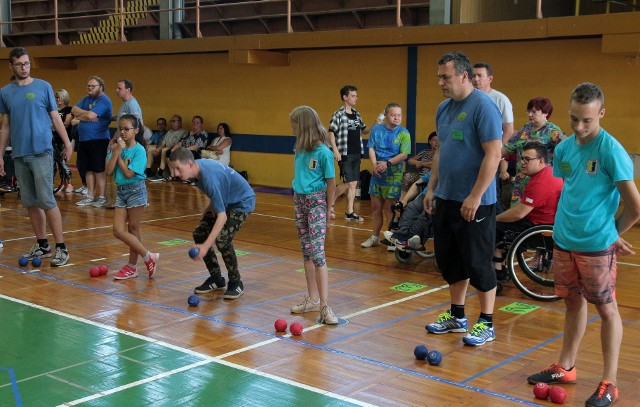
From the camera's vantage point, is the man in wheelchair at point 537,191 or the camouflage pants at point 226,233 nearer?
the camouflage pants at point 226,233

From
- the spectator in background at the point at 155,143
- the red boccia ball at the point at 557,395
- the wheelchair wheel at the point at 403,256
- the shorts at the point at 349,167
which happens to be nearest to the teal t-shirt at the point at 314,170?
the red boccia ball at the point at 557,395

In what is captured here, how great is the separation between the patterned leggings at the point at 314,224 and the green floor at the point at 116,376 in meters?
1.07

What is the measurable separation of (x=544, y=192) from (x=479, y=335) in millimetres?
1569

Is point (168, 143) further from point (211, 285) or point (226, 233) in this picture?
point (226, 233)

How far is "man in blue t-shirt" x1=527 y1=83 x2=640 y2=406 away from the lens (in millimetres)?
3568

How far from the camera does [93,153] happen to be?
1023 cm

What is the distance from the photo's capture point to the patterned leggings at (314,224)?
16.7ft

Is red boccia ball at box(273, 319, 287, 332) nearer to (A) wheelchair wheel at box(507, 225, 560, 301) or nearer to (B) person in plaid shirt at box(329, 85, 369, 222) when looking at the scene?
(A) wheelchair wheel at box(507, 225, 560, 301)

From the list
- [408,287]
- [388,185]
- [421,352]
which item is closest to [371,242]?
[388,185]

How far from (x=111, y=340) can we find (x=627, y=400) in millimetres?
2982

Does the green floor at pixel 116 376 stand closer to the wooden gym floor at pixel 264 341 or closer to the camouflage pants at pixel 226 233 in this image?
the wooden gym floor at pixel 264 341

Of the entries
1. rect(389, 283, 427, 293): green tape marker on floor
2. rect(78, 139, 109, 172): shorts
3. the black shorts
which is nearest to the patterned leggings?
the black shorts

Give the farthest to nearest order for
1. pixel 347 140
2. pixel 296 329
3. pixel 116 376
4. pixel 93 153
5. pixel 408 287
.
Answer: pixel 93 153 < pixel 347 140 < pixel 408 287 < pixel 296 329 < pixel 116 376

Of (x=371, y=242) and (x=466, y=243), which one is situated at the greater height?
(x=466, y=243)
